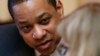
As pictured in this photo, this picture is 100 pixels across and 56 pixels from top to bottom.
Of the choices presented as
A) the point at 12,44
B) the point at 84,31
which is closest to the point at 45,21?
the point at 12,44

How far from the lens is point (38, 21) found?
1.03 metres

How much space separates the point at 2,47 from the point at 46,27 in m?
0.26

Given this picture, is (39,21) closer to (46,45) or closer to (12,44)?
(46,45)

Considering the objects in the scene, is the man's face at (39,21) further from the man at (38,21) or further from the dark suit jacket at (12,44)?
the dark suit jacket at (12,44)

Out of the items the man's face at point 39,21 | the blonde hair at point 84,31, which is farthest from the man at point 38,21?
the blonde hair at point 84,31

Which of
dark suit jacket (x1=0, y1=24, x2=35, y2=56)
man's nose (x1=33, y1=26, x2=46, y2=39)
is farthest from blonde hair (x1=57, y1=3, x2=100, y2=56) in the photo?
dark suit jacket (x1=0, y1=24, x2=35, y2=56)

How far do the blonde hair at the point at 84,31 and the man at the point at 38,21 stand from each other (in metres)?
0.36

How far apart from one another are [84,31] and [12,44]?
2.07ft

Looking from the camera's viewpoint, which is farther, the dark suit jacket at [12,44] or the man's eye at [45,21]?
the dark suit jacket at [12,44]

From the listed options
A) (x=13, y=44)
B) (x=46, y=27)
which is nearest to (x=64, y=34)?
(x=46, y=27)

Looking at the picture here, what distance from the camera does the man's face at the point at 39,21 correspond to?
1033 millimetres

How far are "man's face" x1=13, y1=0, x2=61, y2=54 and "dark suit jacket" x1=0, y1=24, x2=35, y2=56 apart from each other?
0.12 m

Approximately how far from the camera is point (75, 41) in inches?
24.4

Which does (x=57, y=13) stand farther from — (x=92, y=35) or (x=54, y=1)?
(x=92, y=35)
